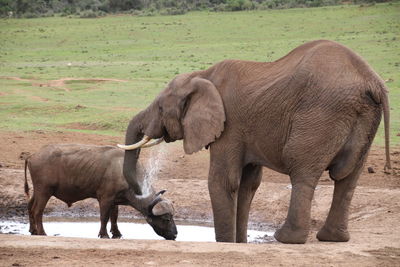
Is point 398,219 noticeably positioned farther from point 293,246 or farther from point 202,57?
point 202,57

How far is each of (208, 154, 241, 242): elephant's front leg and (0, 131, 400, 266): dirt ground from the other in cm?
78

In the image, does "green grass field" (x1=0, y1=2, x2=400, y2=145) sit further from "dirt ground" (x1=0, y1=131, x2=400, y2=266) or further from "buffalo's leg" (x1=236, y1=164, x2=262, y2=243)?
"buffalo's leg" (x1=236, y1=164, x2=262, y2=243)

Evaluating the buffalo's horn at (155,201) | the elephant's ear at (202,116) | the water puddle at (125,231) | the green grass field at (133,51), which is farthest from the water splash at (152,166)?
the elephant's ear at (202,116)

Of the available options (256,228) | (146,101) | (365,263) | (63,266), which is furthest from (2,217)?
(146,101)

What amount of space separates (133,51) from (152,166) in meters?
16.6

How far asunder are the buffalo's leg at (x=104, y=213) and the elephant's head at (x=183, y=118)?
1.50 m

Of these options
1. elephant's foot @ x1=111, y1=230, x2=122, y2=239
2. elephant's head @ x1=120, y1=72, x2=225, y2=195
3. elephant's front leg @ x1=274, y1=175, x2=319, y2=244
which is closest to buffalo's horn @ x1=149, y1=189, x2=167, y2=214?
elephant's foot @ x1=111, y1=230, x2=122, y2=239

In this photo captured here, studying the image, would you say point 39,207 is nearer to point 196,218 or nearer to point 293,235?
point 196,218

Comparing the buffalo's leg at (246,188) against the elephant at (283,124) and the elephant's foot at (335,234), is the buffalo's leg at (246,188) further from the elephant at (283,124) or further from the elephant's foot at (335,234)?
the elephant's foot at (335,234)

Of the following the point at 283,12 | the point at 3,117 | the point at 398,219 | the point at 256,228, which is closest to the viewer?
the point at 398,219

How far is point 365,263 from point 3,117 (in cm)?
1320

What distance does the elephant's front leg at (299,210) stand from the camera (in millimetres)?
9188

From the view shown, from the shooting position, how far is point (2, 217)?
13.5m

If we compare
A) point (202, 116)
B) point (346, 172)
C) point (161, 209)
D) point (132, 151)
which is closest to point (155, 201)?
point (161, 209)
